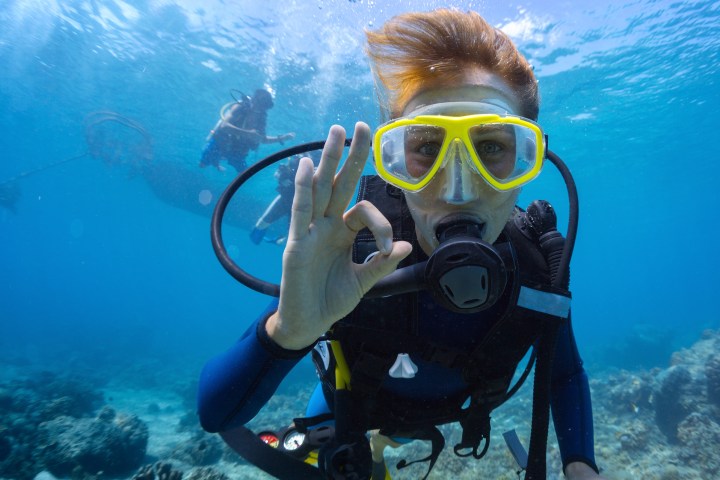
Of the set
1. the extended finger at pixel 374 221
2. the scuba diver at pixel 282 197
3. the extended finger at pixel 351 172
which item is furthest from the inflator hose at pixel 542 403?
the scuba diver at pixel 282 197

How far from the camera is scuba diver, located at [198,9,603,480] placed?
5.25 feet

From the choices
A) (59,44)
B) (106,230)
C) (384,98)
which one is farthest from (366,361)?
(106,230)

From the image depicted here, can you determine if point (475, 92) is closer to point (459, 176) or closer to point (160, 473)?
point (459, 176)

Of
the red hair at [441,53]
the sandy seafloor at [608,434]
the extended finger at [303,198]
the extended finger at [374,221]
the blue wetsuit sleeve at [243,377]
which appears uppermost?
the red hair at [441,53]

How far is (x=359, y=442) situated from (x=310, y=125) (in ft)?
67.1

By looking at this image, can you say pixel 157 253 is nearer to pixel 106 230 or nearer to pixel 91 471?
pixel 106 230

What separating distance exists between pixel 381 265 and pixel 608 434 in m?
12.5

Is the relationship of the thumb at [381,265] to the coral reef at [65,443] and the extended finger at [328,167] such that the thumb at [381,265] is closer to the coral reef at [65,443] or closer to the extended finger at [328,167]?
the extended finger at [328,167]

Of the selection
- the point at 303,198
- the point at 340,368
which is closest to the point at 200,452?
the point at 340,368

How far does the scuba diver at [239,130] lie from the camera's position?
14.4m

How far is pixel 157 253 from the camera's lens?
113m

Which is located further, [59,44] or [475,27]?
[59,44]

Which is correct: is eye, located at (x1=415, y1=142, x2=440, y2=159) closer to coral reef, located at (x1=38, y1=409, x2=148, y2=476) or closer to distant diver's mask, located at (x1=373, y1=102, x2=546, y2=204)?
distant diver's mask, located at (x1=373, y1=102, x2=546, y2=204)

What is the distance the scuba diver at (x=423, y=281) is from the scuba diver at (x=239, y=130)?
12.5 m
